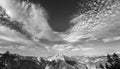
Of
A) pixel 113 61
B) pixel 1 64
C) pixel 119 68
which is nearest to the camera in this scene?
pixel 1 64

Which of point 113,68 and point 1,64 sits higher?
point 1,64

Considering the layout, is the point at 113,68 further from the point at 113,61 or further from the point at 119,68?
the point at 113,61

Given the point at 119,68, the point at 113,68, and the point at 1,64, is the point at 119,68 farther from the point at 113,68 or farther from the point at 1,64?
the point at 1,64

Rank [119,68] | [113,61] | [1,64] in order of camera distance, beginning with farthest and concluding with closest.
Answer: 1. [113,61]
2. [119,68]
3. [1,64]

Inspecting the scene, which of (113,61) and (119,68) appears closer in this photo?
(119,68)

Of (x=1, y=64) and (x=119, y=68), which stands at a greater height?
(x=1, y=64)

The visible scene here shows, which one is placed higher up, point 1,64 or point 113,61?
point 1,64

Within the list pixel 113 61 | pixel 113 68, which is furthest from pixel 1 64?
pixel 113 61

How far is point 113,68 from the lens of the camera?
51438 millimetres

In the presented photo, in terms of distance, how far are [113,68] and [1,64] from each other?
50.6 metres

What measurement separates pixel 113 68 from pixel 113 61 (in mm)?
6960

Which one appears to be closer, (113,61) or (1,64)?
(1,64)

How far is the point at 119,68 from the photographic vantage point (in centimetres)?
5000

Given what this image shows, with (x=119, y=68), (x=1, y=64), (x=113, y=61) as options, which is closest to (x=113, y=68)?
(x=119, y=68)
